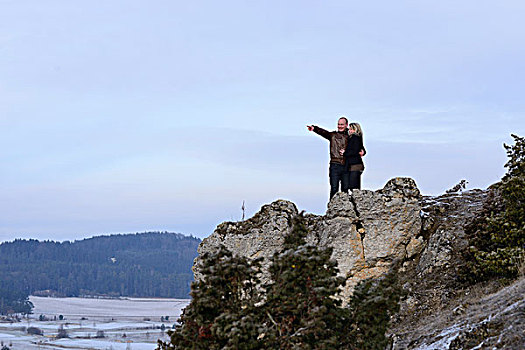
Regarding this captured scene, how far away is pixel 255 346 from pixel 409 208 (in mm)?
8630

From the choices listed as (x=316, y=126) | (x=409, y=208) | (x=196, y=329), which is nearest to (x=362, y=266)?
(x=409, y=208)

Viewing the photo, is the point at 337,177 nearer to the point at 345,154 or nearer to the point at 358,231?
the point at 345,154

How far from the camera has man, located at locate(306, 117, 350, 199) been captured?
1605cm

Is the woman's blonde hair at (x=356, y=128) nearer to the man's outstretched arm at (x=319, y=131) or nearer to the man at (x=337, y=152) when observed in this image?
the man at (x=337, y=152)

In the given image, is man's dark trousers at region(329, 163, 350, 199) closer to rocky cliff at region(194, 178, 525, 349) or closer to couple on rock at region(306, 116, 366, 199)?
couple on rock at region(306, 116, 366, 199)

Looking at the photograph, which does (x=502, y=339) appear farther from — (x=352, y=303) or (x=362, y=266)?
(x=362, y=266)

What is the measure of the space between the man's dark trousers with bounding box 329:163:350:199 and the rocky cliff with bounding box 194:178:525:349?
0.46m

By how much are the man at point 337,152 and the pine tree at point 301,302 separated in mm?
7178

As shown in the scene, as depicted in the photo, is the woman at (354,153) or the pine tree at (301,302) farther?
the woman at (354,153)

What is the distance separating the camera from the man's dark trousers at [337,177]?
1609 cm


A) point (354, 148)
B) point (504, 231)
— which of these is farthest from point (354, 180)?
point (504, 231)

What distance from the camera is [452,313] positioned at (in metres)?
12.2

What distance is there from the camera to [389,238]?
1528 cm

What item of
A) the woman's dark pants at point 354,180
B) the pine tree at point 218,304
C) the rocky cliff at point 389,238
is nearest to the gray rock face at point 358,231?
the rocky cliff at point 389,238
